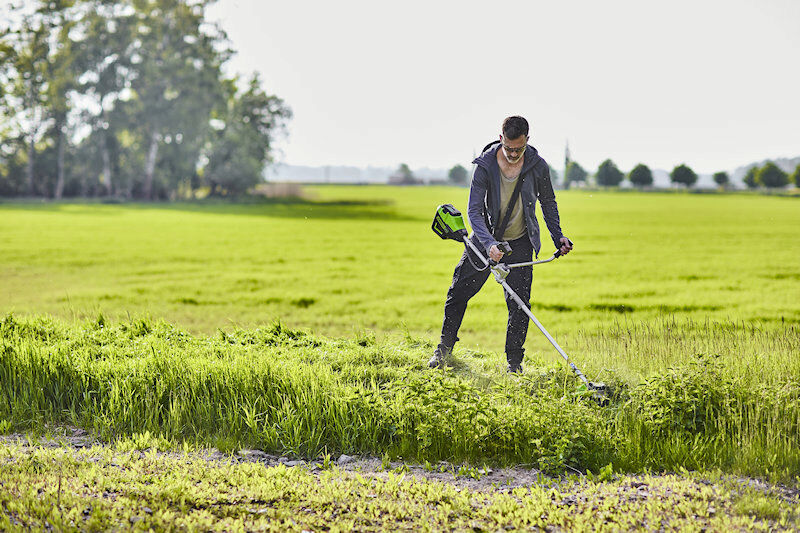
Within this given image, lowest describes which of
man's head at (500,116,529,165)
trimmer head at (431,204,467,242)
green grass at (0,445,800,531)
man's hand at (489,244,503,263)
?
green grass at (0,445,800,531)

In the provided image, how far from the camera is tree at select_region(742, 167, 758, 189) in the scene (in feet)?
297

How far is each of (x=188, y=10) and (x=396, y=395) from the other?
175ft

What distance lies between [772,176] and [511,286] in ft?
308

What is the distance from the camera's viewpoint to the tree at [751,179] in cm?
9038

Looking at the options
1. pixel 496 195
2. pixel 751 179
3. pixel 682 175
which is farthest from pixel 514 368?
pixel 751 179

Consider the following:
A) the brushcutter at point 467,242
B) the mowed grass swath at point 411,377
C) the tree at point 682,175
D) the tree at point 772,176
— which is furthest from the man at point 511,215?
the tree at point 772,176

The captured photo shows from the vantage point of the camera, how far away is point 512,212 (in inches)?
259

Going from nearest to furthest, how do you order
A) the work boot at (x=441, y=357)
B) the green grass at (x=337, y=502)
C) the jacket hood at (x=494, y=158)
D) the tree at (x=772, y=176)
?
the green grass at (x=337, y=502) → the jacket hood at (x=494, y=158) → the work boot at (x=441, y=357) → the tree at (x=772, y=176)

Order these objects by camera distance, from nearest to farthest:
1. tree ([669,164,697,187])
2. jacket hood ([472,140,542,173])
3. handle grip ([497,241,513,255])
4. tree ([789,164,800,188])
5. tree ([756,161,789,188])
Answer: jacket hood ([472,140,542,173]), handle grip ([497,241,513,255]), tree ([789,164,800,188]), tree ([756,161,789,188]), tree ([669,164,697,187])

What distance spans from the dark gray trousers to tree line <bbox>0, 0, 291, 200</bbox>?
160 feet

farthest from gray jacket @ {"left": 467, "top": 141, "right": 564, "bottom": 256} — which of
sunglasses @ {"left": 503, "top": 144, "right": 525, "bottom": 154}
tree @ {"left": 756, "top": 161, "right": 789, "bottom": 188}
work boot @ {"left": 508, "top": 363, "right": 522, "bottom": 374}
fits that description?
tree @ {"left": 756, "top": 161, "right": 789, "bottom": 188}

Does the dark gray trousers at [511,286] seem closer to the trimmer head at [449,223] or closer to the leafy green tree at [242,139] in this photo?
the trimmer head at [449,223]

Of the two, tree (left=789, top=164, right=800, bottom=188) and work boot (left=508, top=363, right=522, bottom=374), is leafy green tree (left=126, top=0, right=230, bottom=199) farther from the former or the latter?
tree (left=789, top=164, right=800, bottom=188)

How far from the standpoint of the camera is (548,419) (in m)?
5.59
